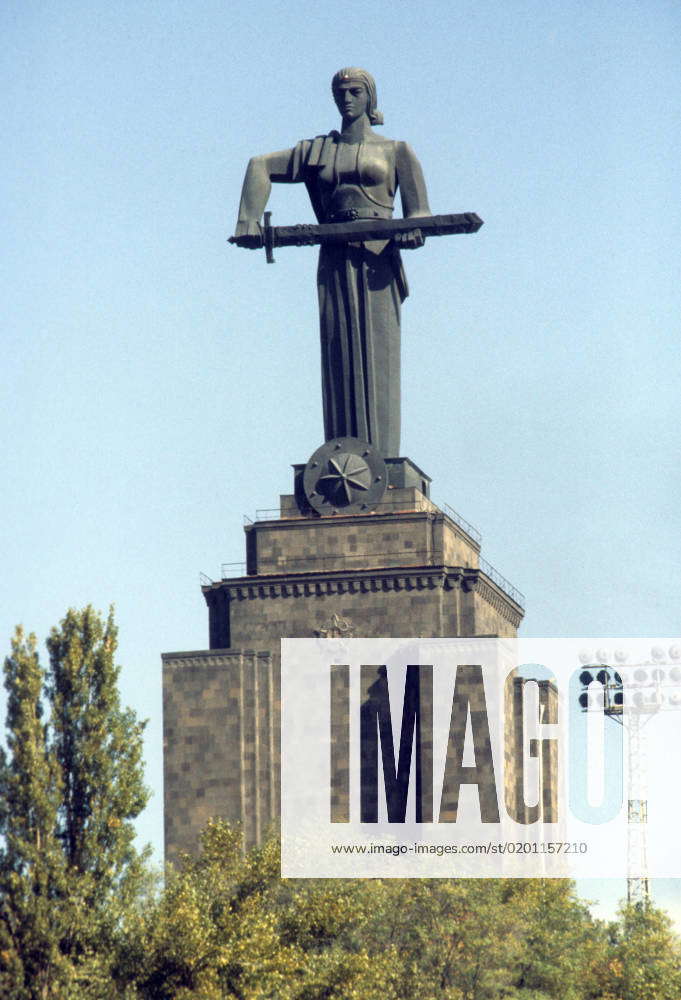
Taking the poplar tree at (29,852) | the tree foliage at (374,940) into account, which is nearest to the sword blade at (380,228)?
the tree foliage at (374,940)

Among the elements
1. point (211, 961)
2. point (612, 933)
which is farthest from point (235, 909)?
point (612, 933)

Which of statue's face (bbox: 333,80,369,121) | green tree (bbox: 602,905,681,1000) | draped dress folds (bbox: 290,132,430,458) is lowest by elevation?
green tree (bbox: 602,905,681,1000)

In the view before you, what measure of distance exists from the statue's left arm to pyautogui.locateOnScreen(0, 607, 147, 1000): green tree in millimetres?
48679

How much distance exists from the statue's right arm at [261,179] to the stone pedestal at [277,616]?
43.4ft

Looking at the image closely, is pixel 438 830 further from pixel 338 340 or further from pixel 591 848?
pixel 338 340

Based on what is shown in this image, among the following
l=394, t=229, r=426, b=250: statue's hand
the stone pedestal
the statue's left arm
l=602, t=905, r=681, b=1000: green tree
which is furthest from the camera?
the statue's left arm

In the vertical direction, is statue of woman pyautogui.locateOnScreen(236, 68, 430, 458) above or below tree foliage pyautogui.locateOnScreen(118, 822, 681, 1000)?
above

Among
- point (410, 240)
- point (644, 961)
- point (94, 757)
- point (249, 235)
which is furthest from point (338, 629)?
point (94, 757)

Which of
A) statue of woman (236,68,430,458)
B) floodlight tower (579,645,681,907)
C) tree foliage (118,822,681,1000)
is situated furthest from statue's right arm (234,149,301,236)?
tree foliage (118,822,681,1000)

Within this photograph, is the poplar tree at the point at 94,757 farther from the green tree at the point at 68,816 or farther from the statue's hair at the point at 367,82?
the statue's hair at the point at 367,82

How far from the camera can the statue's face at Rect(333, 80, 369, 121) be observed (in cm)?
13988

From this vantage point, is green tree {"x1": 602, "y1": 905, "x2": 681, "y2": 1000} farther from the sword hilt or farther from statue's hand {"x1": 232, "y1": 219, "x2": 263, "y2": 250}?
statue's hand {"x1": 232, "y1": 219, "x2": 263, "y2": 250}
